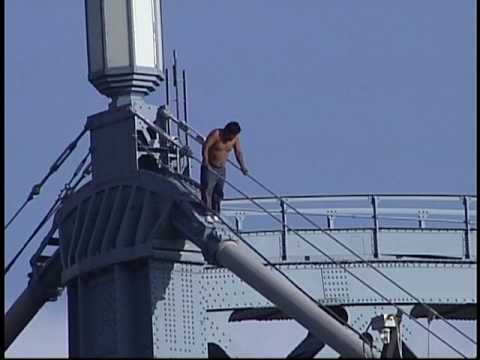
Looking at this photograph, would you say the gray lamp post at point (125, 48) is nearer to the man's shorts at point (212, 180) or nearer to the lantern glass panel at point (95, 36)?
the lantern glass panel at point (95, 36)

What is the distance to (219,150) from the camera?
144 ft

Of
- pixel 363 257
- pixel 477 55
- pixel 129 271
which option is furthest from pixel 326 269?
pixel 477 55

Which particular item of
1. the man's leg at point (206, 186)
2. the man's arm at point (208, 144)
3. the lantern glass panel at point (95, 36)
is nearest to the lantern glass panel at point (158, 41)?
the lantern glass panel at point (95, 36)

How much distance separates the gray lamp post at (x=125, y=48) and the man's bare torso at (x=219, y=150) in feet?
9.01

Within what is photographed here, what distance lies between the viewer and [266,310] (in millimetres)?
49125

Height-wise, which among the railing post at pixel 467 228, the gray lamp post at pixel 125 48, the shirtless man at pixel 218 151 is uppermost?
the gray lamp post at pixel 125 48

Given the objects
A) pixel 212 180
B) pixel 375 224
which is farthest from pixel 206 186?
pixel 375 224

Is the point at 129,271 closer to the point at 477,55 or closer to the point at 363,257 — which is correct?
the point at 363,257

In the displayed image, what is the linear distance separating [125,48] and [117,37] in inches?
9.3

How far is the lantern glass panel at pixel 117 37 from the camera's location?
46375mm

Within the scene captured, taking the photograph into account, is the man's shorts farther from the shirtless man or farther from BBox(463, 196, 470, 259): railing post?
BBox(463, 196, 470, 259): railing post

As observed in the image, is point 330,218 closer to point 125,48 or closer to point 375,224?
point 375,224

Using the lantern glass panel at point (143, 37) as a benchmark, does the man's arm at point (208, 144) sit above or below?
below

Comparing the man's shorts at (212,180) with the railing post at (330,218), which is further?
the railing post at (330,218)
